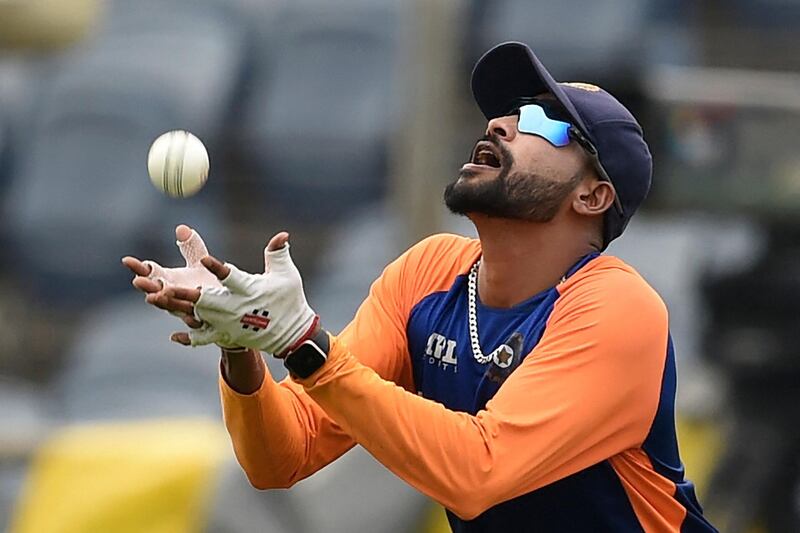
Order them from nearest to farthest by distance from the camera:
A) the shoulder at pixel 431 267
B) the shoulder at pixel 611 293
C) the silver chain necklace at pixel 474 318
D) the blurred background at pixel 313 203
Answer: the shoulder at pixel 611 293 < the silver chain necklace at pixel 474 318 < the shoulder at pixel 431 267 < the blurred background at pixel 313 203

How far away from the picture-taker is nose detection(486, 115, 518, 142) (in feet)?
9.07

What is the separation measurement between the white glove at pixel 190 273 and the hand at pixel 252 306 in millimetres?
35

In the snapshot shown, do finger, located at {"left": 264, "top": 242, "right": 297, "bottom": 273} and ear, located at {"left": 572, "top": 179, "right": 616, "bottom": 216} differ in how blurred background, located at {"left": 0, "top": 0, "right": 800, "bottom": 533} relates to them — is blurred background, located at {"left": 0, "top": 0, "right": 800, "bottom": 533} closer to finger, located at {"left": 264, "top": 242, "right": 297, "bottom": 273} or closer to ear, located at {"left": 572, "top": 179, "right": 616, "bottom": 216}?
ear, located at {"left": 572, "top": 179, "right": 616, "bottom": 216}

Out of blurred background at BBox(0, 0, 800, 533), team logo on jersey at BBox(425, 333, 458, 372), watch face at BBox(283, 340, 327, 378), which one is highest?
watch face at BBox(283, 340, 327, 378)

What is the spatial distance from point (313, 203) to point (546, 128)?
5413mm

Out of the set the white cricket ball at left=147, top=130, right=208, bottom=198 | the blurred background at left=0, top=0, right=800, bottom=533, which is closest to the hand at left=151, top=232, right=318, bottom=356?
the white cricket ball at left=147, top=130, right=208, bottom=198

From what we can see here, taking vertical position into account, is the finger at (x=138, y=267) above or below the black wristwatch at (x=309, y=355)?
above

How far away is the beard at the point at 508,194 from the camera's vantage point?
2.66 meters

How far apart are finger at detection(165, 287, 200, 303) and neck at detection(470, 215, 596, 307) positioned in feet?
1.94

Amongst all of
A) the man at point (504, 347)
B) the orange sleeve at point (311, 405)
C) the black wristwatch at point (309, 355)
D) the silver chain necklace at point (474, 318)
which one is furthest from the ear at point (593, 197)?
the black wristwatch at point (309, 355)

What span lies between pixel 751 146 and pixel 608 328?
340 cm

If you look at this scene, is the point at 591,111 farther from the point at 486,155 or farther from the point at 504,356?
the point at 504,356

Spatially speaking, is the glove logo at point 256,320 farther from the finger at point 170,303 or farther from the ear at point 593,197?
the ear at point 593,197

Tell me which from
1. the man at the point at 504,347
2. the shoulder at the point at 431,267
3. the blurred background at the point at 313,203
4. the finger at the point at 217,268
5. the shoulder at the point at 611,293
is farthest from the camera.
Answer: the blurred background at the point at 313,203
